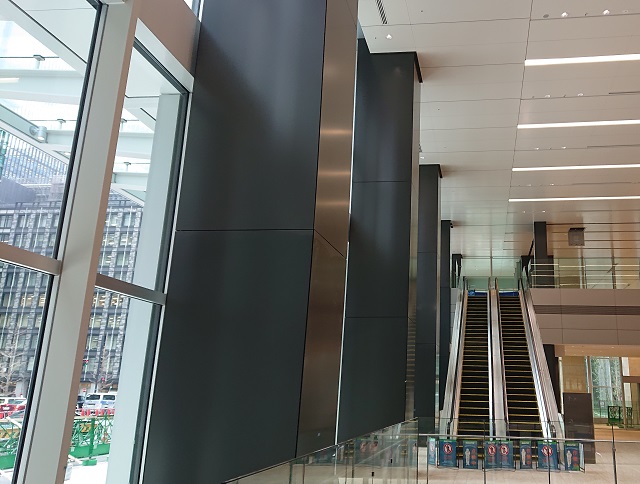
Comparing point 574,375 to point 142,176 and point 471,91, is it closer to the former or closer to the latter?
point 471,91

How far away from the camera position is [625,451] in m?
8.33

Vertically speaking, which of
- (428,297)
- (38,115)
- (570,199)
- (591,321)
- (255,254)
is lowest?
(255,254)

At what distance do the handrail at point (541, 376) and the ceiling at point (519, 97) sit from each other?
3102 mm

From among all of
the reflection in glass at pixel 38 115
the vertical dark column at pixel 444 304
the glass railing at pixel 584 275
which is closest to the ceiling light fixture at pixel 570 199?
the vertical dark column at pixel 444 304

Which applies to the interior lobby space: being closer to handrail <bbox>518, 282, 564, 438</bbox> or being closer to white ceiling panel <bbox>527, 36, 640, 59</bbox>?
white ceiling panel <bbox>527, 36, 640, 59</bbox>

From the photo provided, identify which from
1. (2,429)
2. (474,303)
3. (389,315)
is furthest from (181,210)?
(474,303)

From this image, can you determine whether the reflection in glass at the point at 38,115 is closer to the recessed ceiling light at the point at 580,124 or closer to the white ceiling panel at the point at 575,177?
the recessed ceiling light at the point at 580,124

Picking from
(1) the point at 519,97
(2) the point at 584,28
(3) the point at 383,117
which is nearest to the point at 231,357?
(3) the point at 383,117

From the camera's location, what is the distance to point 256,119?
5.35 meters

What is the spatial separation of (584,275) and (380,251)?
12247mm

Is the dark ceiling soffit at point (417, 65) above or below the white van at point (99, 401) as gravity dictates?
above

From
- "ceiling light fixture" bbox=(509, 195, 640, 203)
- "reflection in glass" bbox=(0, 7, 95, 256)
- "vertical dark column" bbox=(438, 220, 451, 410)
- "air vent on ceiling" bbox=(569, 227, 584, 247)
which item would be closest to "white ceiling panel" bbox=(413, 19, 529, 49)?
"reflection in glass" bbox=(0, 7, 95, 256)

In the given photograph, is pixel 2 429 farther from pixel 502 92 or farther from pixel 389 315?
pixel 502 92

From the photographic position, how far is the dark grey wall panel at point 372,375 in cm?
903
